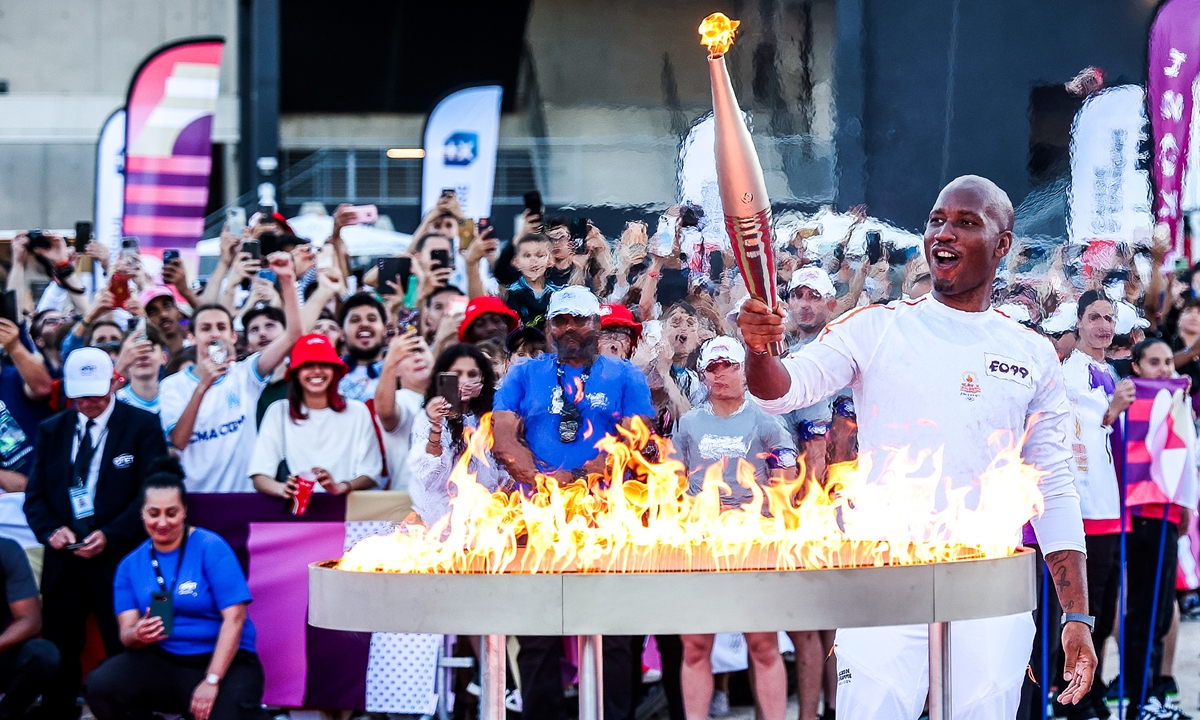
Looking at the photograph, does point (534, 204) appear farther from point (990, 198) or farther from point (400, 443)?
point (990, 198)

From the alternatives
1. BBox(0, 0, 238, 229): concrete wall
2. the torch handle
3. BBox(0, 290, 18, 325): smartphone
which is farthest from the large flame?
BBox(0, 0, 238, 229): concrete wall

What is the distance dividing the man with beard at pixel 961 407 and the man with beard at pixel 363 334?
3.58 meters

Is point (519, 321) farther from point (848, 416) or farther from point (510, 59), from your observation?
point (510, 59)

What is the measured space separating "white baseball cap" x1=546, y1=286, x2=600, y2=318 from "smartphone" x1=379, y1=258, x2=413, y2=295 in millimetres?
2763

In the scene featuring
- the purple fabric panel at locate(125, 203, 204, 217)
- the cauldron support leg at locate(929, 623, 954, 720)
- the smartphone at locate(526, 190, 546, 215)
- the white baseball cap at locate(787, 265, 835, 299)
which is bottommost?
the cauldron support leg at locate(929, 623, 954, 720)

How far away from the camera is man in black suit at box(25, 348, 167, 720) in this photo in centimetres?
589

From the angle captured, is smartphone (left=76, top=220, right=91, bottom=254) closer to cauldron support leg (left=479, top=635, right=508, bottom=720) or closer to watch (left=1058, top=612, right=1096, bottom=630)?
cauldron support leg (left=479, top=635, right=508, bottom=720)

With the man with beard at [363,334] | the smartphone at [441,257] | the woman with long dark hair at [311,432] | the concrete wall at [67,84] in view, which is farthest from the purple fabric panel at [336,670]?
the concrete wall at [67,84]

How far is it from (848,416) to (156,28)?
14.9 metres

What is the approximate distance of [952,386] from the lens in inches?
132

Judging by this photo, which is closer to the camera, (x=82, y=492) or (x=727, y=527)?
(x=727, y=527)

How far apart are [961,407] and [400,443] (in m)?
3.34

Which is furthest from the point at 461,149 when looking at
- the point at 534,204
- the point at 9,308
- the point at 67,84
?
the point at 67,84

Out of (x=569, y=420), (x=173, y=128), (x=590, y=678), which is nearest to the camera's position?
(x=590, y=678)
